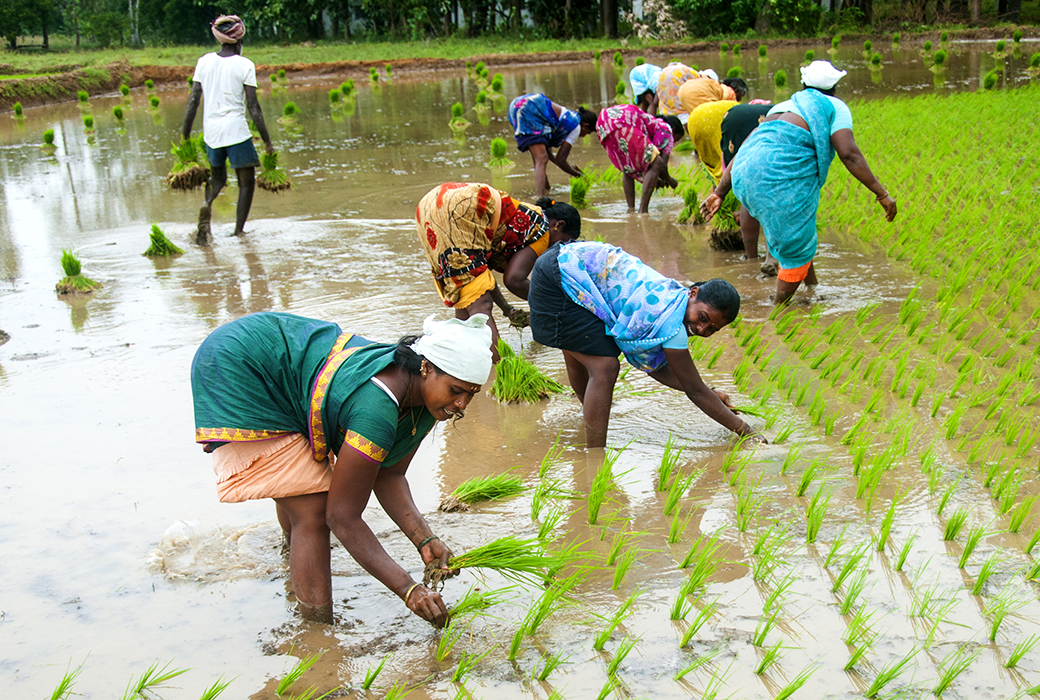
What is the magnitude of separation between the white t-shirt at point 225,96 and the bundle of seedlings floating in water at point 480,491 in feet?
14.9

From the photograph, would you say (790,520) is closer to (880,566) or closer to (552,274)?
(880,566)

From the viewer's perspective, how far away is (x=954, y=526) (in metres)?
2.83

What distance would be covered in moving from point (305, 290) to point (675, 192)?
4137 mm

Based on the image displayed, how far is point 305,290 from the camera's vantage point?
603 cm

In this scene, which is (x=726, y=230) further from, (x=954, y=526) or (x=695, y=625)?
(x=695, y=625)

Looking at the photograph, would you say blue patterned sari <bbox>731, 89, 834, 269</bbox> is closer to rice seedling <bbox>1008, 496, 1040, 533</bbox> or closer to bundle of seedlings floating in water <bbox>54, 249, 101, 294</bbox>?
rice seedling <bbox>1008, 496, 1040, 533</bbox>

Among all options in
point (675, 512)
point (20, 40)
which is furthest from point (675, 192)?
point (20, 40)

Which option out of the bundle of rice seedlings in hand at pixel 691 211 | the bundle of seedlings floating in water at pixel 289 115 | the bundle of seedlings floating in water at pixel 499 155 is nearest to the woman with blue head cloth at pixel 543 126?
the bundle of rice seedlings in hand at pixel 691 211

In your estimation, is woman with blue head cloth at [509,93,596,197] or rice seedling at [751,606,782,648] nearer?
rice seedling at [751,606,782,648]

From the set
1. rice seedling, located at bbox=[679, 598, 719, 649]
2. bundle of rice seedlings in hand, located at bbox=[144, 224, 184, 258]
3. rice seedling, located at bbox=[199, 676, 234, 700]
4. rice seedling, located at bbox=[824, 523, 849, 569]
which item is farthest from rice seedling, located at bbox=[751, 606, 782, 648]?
bundle of rice seedlings in hand, located at bbox=[144, 224, 184, 258]

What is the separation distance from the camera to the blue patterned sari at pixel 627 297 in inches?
134

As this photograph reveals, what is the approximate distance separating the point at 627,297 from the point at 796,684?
Result: 67.1 inches

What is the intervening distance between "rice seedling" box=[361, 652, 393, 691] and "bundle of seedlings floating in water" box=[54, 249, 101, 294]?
15.3 feet

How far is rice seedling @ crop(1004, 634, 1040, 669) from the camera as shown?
7.52 feet
